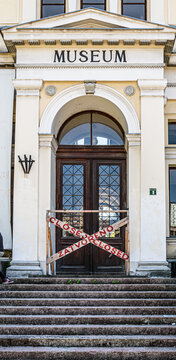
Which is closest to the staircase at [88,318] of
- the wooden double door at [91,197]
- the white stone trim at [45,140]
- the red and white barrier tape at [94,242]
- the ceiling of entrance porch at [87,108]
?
the red and white barrier tape at [94,242]

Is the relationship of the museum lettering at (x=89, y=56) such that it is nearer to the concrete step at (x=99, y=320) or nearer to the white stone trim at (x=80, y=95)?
the white stone trim at (x=80, y=95)

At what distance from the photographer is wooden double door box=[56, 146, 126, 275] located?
1227 cm

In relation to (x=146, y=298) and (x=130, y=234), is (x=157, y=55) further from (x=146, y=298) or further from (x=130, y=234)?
(x=146, y=298)

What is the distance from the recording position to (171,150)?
12195 millimetres

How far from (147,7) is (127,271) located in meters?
7.17

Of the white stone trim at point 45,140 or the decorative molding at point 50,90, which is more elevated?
the decorative molding at point 50,90

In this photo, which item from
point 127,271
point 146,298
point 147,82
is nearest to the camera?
point 146,298

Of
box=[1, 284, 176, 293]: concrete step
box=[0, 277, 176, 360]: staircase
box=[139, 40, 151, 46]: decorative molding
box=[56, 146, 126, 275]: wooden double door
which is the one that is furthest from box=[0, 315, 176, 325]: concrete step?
box=[139, 40, 151, 46]: decorative molding

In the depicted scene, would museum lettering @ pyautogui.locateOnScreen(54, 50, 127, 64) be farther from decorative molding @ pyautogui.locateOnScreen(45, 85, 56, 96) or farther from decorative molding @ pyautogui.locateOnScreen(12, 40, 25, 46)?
decorative molding @ pyautogui.locateOnScreen(12, 40, 25, 46)

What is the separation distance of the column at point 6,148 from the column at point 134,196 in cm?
299

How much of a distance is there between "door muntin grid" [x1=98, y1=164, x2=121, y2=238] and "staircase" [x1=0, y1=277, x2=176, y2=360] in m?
2.73

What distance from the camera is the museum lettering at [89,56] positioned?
11391 mm

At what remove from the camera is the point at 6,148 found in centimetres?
1185

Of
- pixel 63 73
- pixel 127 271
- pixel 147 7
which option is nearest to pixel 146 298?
pixel 127 271
